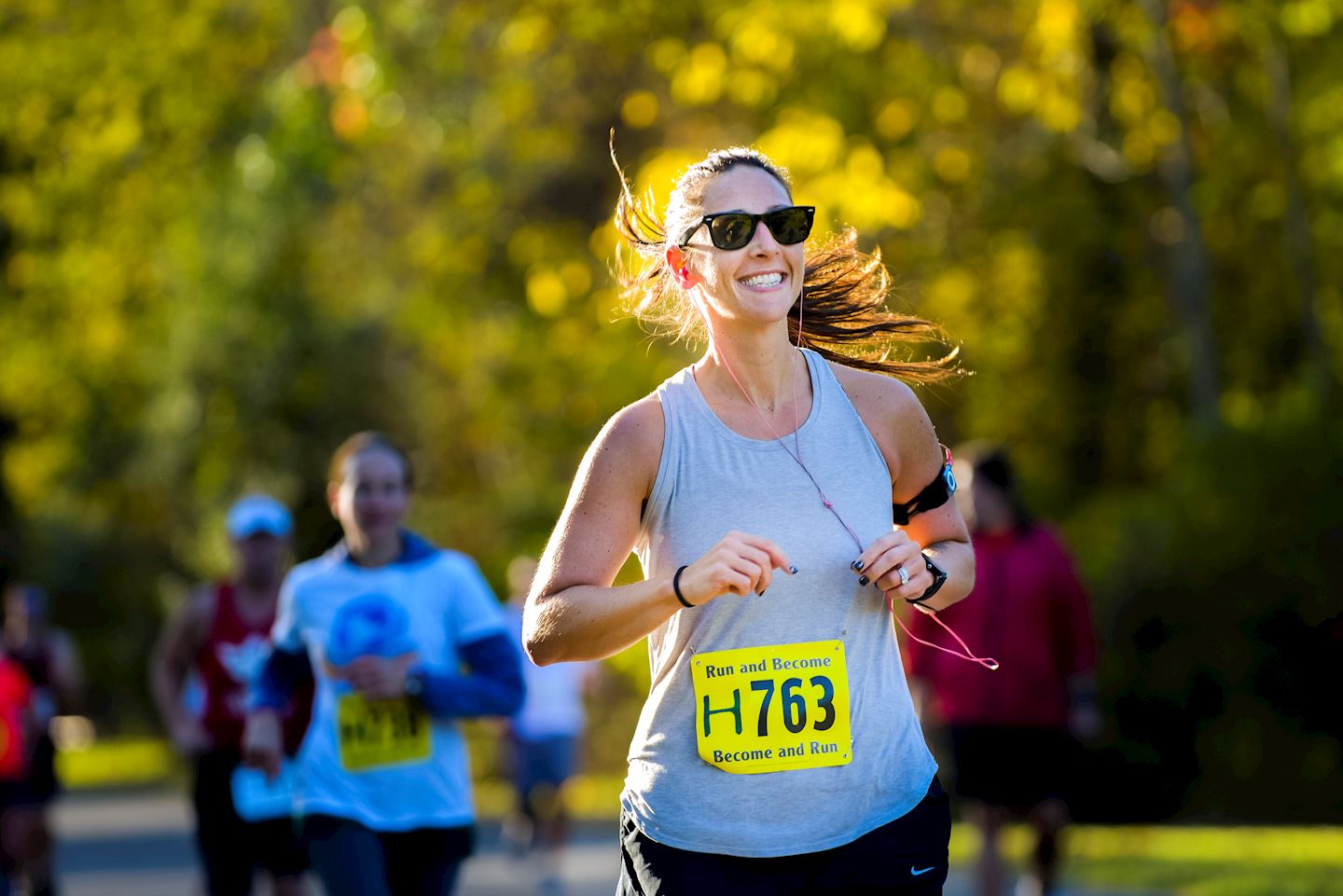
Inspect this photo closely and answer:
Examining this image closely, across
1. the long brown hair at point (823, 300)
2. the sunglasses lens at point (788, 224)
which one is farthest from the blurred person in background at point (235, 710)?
the sunglasses lens at point (788, 224)

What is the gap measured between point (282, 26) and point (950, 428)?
34.4 ft

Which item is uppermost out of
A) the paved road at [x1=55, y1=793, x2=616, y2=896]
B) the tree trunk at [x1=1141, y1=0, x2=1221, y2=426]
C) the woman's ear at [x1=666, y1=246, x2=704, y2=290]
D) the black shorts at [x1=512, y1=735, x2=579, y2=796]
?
the tree trunk at [x1=1141, y1=0, x2=1221, y2=426]

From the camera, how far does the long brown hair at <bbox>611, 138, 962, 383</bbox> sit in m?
4.46

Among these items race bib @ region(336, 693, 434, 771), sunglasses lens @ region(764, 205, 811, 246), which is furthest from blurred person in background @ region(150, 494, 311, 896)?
sunglasses lens @ region(764, 205, 811, 246)

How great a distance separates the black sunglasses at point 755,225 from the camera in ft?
13.4

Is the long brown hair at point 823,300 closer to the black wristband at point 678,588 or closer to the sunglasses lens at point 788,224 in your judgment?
the sunglasses lens at point 788,224

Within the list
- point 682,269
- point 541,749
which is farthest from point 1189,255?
point 682,269

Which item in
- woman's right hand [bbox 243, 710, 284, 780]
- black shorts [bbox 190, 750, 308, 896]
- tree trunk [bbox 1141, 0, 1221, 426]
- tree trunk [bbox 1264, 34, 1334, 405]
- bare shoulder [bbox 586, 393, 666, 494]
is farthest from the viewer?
tree trunk [bbox 1264, 34, 1334, 405]

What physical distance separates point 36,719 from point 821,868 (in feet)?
26.7

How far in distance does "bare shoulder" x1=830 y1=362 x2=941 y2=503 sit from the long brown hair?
218 millimetres

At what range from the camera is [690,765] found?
4020 millimetres

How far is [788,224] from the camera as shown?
412cm

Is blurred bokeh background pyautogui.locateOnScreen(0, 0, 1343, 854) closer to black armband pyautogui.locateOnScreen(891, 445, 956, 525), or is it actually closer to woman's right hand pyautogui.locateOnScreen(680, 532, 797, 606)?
black armband pyautogui.locateOnScreen(891, 445, 956, 525)

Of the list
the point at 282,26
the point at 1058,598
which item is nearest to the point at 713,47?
the point at 282,26
